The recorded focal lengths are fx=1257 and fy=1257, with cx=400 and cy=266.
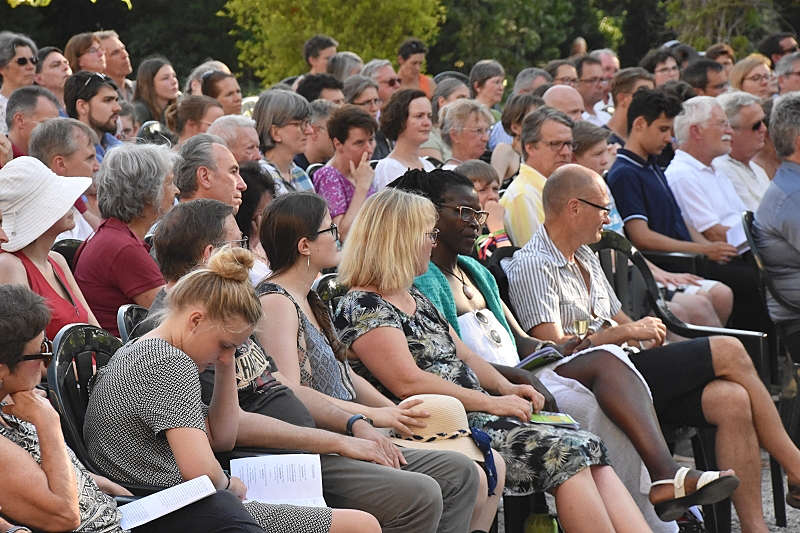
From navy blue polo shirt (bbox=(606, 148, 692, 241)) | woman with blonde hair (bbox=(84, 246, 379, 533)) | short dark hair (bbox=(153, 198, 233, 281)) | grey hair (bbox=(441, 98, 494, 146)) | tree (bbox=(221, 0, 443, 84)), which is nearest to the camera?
woman with blonde hair (bbox=(84, 246, 379, 533))

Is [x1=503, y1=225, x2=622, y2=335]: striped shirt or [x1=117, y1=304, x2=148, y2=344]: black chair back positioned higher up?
[x1=117, y1=304, x2=148, y2=344]: black chair back

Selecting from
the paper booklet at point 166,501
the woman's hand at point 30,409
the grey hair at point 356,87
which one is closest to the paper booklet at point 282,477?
the paper booklet at point 166,501

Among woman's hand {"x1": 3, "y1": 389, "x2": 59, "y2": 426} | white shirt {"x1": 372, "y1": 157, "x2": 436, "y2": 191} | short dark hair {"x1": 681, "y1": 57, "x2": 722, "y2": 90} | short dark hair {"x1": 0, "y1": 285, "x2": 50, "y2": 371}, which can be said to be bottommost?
short dark hair {"x1": 681, "y1": 57, "x2": 722, "y2": 90}

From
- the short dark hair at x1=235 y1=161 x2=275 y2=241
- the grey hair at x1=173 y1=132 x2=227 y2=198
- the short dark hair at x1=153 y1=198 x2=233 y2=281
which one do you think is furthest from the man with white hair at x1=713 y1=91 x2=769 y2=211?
the short dark hair at x1=153 y1=198 x2=233 y2=281

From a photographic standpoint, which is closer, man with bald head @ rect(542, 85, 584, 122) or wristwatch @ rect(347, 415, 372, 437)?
wristwatch @ rect(347, 415, 372, 437)

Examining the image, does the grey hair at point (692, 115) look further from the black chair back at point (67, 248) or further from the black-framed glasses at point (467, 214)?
the black chair back at point (67, 248)

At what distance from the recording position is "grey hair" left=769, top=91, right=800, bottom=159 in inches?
305

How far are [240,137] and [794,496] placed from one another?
348 centimetres

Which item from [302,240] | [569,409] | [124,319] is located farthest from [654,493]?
[124,319]

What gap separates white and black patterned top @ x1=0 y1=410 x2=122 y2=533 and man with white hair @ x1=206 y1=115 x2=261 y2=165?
3.71 metres

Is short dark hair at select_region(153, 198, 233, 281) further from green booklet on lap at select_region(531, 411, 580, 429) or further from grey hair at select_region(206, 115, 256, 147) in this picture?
grey hair at select_region(206, 115, 256, 147)

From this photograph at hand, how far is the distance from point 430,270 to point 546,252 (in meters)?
0.82

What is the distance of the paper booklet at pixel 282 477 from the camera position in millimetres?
4004

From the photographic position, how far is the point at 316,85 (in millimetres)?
9938
